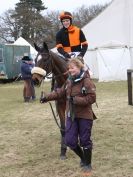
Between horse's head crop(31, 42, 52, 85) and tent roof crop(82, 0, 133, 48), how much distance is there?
2694 centimetres

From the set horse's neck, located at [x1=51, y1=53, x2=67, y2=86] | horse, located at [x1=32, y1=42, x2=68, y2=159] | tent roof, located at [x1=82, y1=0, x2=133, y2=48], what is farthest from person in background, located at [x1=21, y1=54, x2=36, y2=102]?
tent roof, located at [x1=82, y1=0, x2=133, y2=48]

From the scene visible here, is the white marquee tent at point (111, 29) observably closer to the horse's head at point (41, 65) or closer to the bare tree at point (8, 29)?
the horse's head at point (41, 65)

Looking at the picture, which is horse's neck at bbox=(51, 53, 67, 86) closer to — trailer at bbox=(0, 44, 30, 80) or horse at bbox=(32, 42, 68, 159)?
horse at bbox=(32, 42, 68, 159)

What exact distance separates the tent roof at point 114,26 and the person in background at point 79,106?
27746mm

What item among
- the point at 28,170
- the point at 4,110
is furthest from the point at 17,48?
the point at 28,170

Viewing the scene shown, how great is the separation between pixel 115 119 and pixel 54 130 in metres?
1.87

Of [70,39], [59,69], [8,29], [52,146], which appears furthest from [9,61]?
[8,29]

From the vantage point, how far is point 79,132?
271 inches

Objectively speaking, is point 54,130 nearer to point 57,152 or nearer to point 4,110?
point 57,152

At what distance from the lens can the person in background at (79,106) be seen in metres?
6.61

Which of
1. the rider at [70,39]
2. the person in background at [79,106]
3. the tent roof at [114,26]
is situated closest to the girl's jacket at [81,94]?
the person in background at [79,106]

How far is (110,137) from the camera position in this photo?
960 centimetres

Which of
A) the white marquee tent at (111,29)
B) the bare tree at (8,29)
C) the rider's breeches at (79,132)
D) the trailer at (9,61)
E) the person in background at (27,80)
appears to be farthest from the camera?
the bare tree at (8,29)

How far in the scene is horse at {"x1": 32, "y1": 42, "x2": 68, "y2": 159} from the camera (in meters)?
7.63
